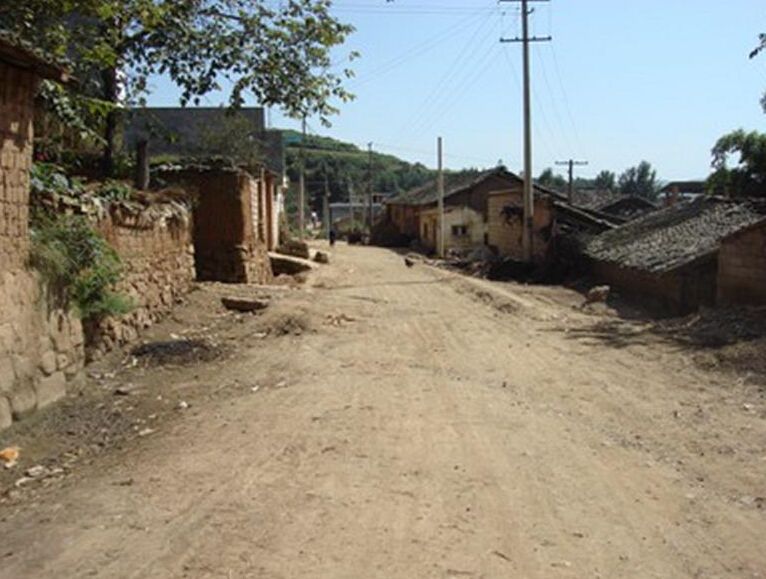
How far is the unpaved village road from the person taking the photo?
430 centimetres

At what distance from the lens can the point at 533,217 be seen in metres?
30.8

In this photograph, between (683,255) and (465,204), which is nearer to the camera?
(683,255)

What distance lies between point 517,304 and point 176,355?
32.5 ft

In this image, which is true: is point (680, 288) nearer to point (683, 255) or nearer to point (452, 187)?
point (683, 255)

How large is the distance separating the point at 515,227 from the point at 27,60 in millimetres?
29277

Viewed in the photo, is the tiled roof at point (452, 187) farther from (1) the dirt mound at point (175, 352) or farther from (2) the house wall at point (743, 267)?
(1) the dirt mound at point (175, 352)

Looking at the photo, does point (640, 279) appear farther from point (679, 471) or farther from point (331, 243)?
point (331, 243)

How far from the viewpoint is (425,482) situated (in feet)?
18.0

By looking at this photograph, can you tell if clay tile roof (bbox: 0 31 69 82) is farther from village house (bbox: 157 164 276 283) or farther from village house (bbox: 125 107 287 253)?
village house (bbox: 157 164 276 283)

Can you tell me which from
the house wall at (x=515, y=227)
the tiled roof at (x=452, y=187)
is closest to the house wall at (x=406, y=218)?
the tiled roof at (x=452, y=187)

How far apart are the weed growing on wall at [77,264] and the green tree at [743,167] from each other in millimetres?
28161

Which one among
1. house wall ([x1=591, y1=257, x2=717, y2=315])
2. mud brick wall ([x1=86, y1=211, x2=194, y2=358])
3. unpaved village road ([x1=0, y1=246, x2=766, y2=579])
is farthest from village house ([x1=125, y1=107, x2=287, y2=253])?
house wall ([x1=591, y1=257, x2=717, y2=315])

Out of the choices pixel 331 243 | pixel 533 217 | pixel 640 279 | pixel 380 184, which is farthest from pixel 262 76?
pixel 380 184

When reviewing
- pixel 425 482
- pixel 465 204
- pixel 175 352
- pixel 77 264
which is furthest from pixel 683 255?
pixel 465 204
